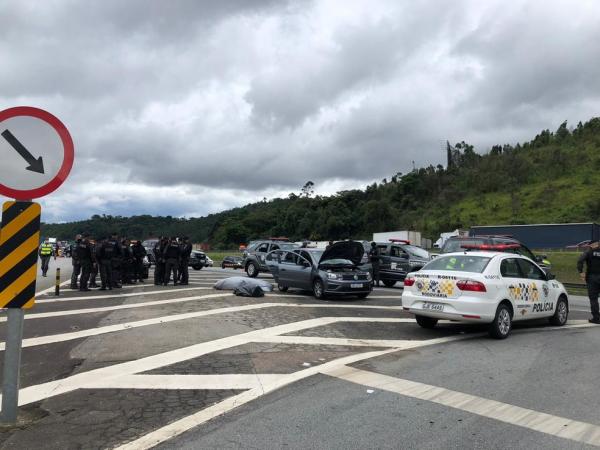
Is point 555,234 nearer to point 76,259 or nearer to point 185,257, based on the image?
point 185,257

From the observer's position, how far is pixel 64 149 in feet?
15.5

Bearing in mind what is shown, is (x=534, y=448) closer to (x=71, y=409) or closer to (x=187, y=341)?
(x=71, y=409)

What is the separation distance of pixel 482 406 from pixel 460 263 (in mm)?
4590

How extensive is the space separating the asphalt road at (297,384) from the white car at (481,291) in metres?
0.44

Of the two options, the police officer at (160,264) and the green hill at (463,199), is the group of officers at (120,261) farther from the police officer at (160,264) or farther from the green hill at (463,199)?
the green hill at (463,199)

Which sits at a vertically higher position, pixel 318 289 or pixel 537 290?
pixel 537 290

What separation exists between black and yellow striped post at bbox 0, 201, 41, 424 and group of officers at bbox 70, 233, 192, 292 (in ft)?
40.8

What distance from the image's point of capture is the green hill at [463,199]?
230 ft

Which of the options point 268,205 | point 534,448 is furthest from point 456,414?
point 268,205

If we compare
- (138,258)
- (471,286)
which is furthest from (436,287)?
(138,258)

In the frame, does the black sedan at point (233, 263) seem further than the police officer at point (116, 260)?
Yes

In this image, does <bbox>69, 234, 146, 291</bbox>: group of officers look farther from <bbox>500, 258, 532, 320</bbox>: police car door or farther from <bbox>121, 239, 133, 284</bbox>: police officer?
<bbox>500, 258, 532, 320</bbox>: police car door

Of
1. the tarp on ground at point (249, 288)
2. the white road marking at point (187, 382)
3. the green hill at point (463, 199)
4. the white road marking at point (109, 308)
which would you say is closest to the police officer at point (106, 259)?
the white road marking at point (109, 308)

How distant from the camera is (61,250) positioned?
69062 mm
